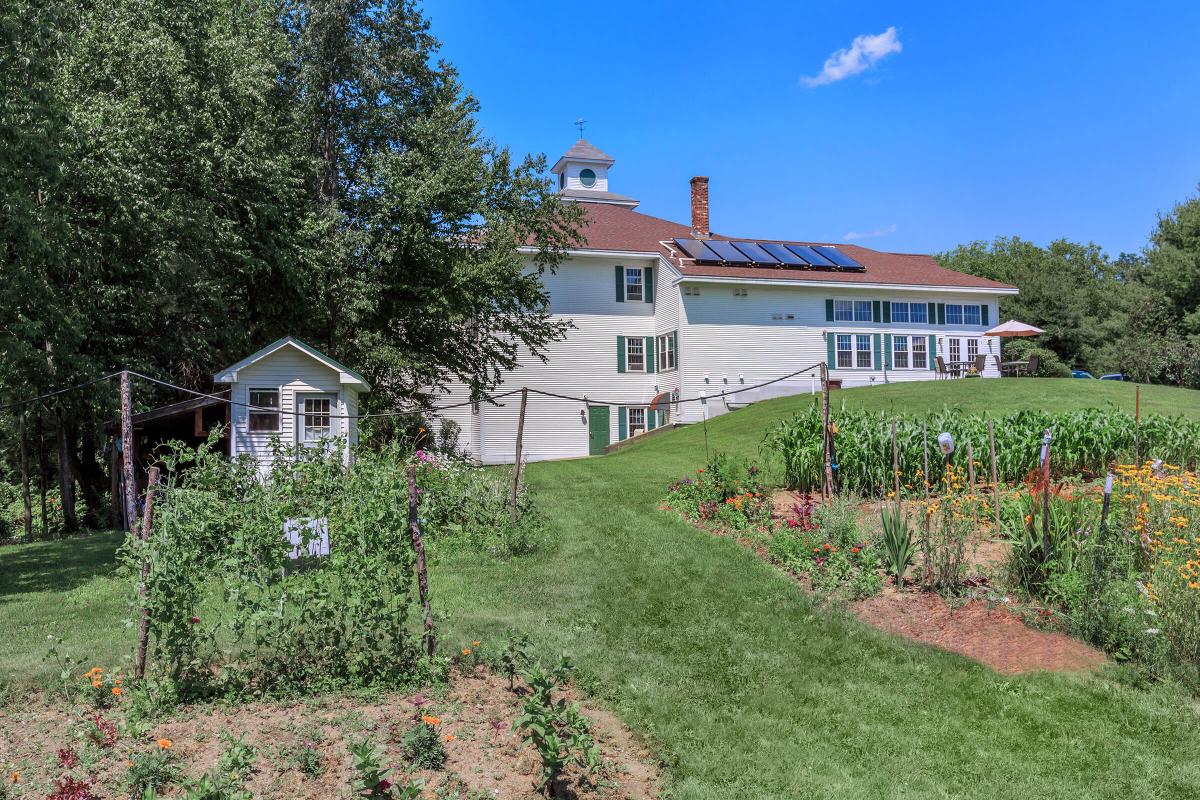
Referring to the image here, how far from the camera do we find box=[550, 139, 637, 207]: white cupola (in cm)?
3959

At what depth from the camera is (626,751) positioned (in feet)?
20.7

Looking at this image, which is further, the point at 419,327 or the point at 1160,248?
the point at 1160,248

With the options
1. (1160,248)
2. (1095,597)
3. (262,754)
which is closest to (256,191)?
(262,754)

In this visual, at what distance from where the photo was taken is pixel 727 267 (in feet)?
102

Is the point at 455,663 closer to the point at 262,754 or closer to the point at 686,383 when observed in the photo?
the point at 262,754

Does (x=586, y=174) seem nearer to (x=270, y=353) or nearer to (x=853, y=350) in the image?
(x=853, y=350)

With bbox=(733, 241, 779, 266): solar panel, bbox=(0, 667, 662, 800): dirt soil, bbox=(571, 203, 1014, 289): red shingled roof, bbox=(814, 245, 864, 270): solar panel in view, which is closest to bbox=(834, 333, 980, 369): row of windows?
bbox=(571, 203, 1014, 289): red shingled roof

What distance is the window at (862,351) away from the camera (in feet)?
108

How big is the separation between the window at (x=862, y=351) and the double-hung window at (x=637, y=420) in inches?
326

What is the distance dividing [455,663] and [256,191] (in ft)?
51.5

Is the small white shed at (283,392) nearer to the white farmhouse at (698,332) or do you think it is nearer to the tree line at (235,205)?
the tree line at (235,205)

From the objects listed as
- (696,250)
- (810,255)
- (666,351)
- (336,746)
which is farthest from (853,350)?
(336,746)

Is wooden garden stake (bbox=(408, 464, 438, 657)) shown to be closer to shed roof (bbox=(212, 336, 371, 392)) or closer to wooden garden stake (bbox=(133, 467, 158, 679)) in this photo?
wooden garden stake (bbox=(133, 467, 158, 679))

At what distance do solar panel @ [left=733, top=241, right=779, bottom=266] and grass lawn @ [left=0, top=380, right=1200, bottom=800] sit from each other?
67.6ft
